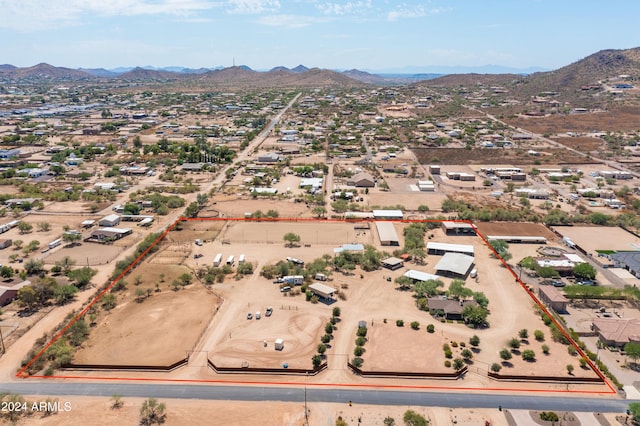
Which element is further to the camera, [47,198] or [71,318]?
[47,198]

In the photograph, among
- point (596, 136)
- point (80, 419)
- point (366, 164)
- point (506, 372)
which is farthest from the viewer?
point (596, 136)

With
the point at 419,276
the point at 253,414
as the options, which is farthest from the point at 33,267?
the point at 419,276

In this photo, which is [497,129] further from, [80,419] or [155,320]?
[80,419]

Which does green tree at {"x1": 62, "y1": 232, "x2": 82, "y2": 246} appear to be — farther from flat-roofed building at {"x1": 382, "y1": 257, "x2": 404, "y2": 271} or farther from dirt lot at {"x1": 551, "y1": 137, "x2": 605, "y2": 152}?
dirt lot at {"x1": 551, "y1": 137, "x2": 605, "y2": 152}

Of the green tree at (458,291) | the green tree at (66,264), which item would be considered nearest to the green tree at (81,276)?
the green tree at (66,264)

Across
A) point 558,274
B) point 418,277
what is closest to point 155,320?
point 418,277

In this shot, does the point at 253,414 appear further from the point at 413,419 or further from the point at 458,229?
the point at 458,229
